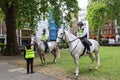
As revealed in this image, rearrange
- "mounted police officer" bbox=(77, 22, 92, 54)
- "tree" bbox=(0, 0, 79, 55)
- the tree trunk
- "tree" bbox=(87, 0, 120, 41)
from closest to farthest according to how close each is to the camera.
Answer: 1. "mounted police officer" bbox=(77, 22, 92, 54)
2. "tree" bbox=(0, 0, 79, 55)
3. the tree trunk
4. "tree" bbox=(87, 0, 120, 41)

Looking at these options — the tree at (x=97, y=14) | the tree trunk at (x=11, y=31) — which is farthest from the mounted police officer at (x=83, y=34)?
the tree at (x=97, y=14)

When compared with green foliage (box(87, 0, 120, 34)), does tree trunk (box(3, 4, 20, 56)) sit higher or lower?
lower

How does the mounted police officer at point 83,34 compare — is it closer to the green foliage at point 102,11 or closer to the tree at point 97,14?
the green foliage at point 102,11

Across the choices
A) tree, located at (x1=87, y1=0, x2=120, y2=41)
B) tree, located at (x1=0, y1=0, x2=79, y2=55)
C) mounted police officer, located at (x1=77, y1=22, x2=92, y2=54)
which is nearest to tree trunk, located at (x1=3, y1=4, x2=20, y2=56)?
tree, located at (x1=0, y1=0, x2=79, y2=55)

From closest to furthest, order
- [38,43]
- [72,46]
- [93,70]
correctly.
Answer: [72,46], [93,70], [38,43]

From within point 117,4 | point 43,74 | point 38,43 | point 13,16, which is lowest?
point 43,74

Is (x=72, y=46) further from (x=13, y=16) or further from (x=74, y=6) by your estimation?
(x=13, y=16)

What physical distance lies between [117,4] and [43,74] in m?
58.6

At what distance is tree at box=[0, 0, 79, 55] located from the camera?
30594 mm

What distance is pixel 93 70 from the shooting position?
15.4 meters

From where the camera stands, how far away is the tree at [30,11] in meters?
30.6

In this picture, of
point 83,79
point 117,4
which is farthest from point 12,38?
point 117,4

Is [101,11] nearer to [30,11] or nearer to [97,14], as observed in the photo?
[97,14]

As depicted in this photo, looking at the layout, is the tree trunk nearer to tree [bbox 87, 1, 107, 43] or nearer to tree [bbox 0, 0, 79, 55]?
tree [bbox 0, 0, 79, 55]
